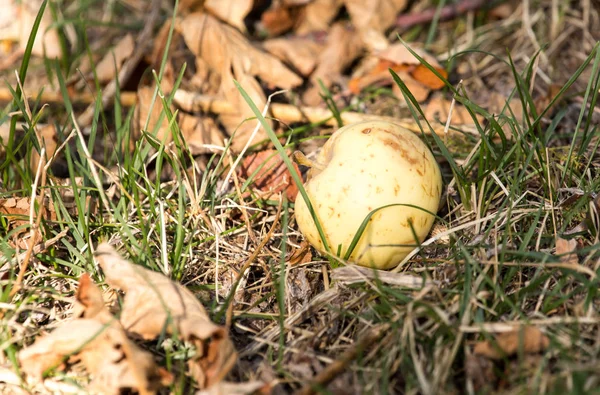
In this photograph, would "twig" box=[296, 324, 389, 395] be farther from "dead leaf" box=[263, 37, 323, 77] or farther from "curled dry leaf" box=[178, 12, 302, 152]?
"dead leaf" box=[263, 37, 323, 77]

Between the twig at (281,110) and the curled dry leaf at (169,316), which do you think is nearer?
the curled dry leaf at (169,316)

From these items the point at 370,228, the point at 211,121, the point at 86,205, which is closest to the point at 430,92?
the point at 211,121

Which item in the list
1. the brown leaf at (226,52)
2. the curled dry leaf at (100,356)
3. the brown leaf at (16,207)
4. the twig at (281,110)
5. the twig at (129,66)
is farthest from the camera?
the twig at (129,66)

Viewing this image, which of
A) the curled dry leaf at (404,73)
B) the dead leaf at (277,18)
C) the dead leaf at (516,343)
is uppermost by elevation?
the dead leaf at (277,18)

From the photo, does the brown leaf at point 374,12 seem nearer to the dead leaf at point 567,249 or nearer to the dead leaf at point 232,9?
the dead leaf at point 232,9

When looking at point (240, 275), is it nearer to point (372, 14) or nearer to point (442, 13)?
point (372, 14)

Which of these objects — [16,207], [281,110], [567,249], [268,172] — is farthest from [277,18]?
[567,249]

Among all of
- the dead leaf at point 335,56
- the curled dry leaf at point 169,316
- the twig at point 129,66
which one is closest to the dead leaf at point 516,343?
the curled dry leaf at point 169,316
